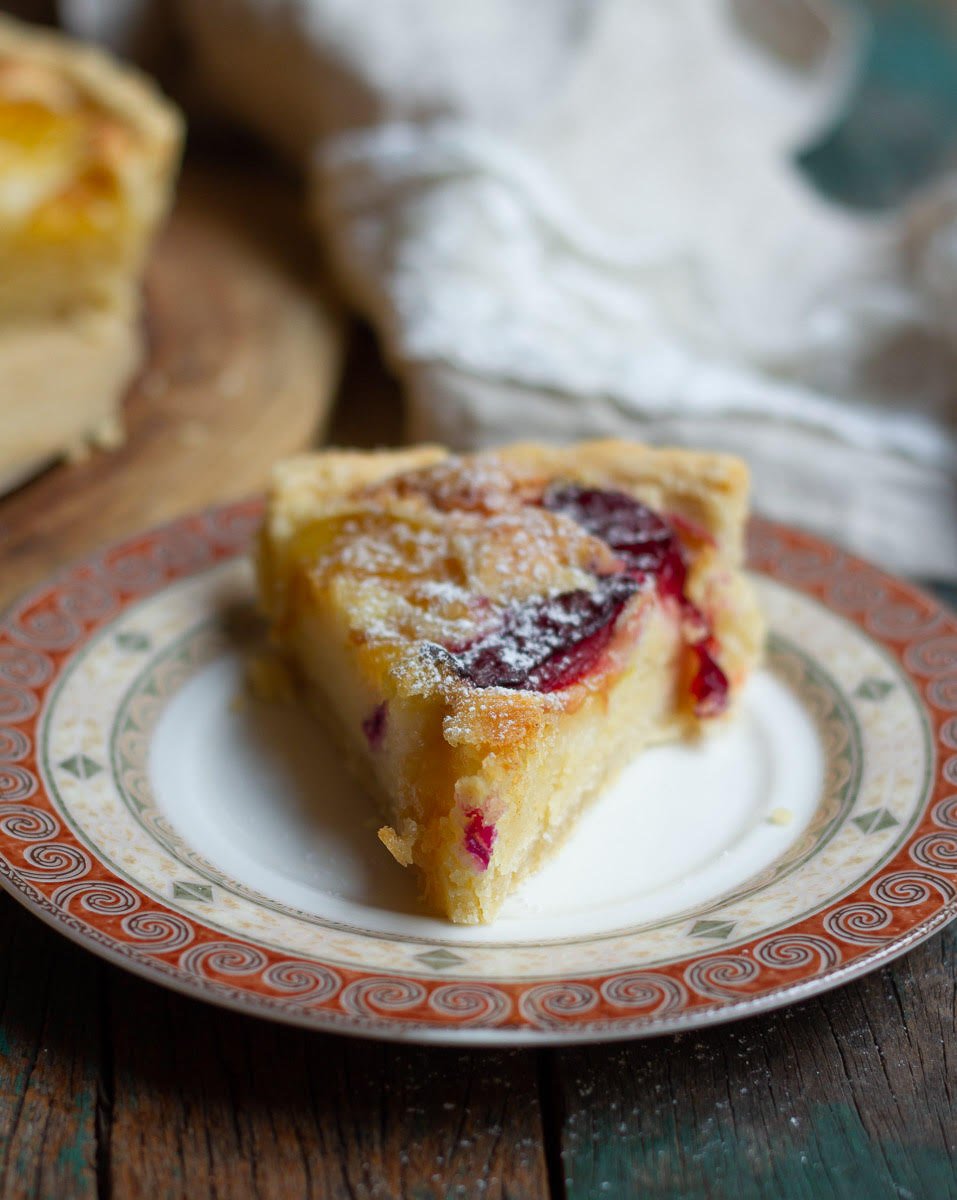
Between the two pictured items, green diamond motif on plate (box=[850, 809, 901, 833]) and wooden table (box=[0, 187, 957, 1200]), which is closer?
wooden table (box=[0, 187, 957, 1200])

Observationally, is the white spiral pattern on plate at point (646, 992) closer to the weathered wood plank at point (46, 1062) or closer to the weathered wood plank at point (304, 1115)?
the weathered wood plank at point (304, 1115)

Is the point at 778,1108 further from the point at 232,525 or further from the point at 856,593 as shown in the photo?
the point at 232,525

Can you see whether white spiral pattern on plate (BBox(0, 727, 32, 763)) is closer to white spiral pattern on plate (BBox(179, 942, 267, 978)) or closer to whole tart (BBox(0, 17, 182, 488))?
white spiral pattern on plate (BBox(179, 942, 267, 978))

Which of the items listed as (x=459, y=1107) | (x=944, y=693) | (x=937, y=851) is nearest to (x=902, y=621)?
(x=944, y=693)

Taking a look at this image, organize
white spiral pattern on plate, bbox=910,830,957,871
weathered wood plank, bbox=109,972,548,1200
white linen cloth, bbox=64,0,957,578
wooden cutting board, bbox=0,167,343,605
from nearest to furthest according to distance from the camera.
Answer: weathered wood plank, bbox=109,972,548,1200 < white spiral pattern on plate, bbox=910,830,957,871 < wooden cutting board, bbox=0,167,343,605 < white linen cloth, bbox=64,0,957,578

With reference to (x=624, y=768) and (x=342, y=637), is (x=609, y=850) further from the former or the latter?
(x=342, y=637)

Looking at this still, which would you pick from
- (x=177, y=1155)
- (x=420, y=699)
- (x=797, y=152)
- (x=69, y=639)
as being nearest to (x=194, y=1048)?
(x=177, y=1155)

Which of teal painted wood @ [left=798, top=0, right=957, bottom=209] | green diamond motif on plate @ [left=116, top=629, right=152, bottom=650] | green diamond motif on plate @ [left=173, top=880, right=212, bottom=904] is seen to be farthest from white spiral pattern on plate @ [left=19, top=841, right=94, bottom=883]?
teal painted wood @ [left=798, top=0, right=957, bottom=209]
